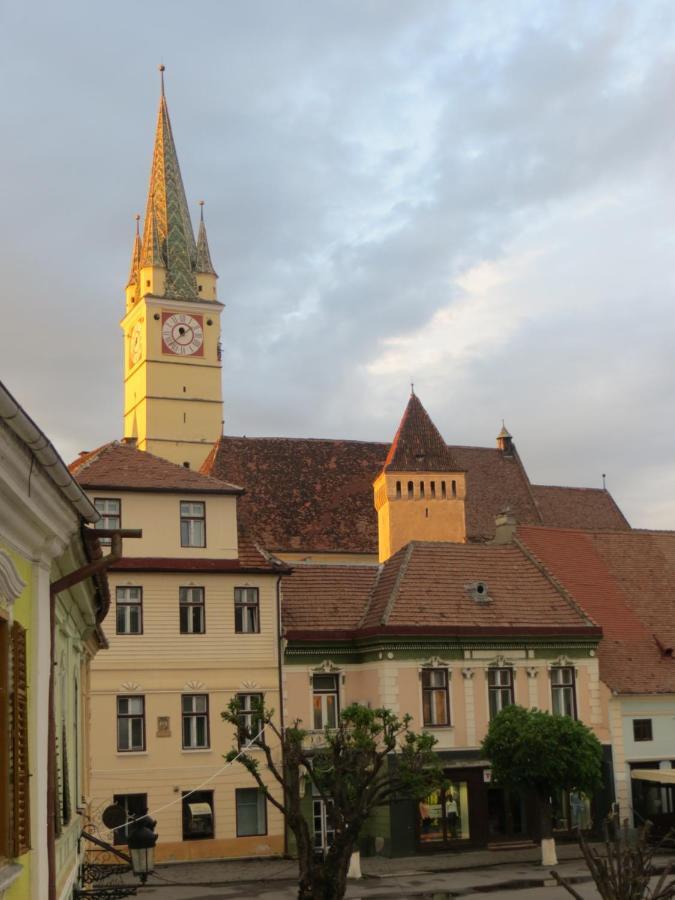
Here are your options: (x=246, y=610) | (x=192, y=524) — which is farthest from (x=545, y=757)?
(x=192, y=524)

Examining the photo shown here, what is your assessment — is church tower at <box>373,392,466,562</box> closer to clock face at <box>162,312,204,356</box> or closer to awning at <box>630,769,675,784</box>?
awning at <box>630,769,675,784</box>

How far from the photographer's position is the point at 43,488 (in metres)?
7.27

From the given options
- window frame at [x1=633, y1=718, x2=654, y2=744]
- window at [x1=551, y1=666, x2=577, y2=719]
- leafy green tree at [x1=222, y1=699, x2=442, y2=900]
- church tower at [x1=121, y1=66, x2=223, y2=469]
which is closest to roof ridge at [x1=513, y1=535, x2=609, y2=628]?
window at [x1=551, y1=666, x2=577, y2=719]

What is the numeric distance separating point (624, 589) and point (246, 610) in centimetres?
1403

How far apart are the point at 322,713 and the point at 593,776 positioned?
26.3ft

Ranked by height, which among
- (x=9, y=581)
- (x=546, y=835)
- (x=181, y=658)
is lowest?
(x=546, y=835)

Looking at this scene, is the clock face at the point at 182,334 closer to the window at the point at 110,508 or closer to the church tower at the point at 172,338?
the church tower at the point at 172,338

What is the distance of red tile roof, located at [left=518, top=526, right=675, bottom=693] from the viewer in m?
37.5

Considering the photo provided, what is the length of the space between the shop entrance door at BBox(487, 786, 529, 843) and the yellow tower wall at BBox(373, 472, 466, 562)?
1604 centimetres

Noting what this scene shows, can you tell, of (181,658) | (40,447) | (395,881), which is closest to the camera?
(40,447)

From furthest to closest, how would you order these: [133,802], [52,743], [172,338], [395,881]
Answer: [172,338] < [133,802] < [395,881] < [52,743]

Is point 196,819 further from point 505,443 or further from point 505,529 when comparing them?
point 505,443

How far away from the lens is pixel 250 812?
33.1m

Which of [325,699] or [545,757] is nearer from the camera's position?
[545,757]
